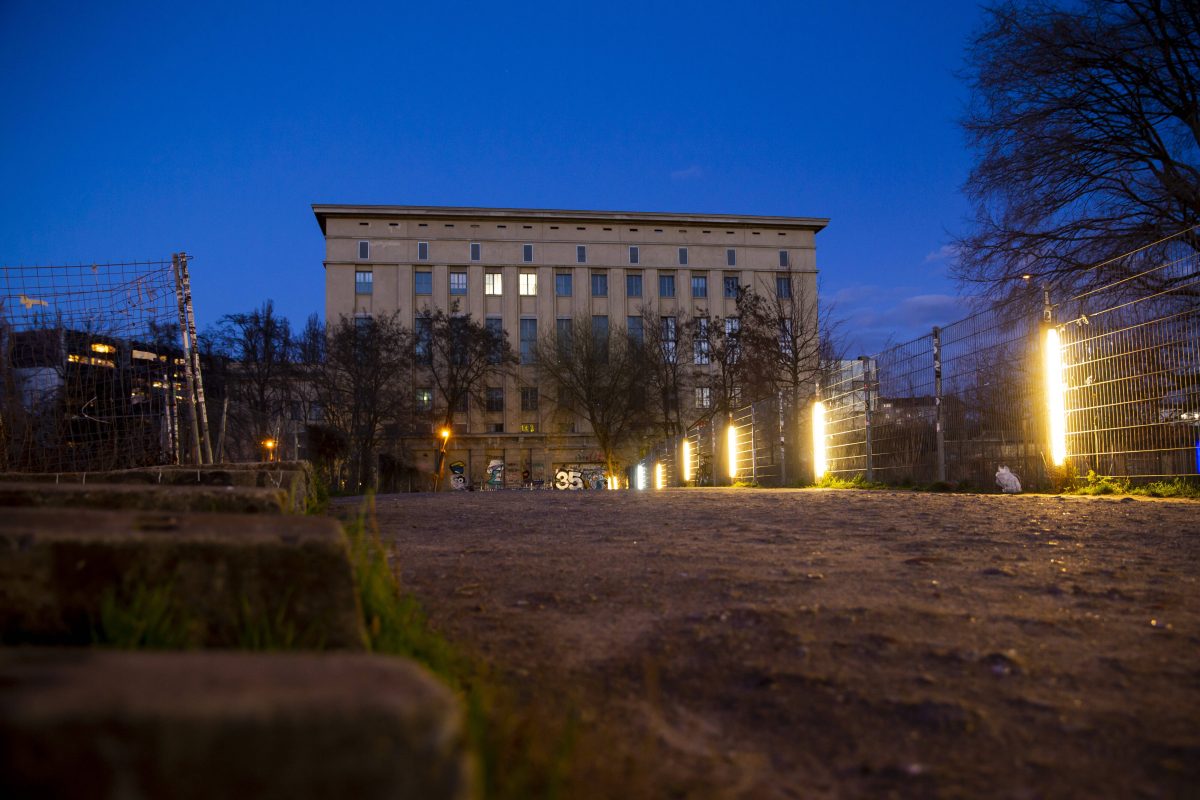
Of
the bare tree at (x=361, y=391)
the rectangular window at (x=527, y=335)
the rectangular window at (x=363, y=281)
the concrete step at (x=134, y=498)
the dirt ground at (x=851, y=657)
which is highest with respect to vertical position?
the rectangular window at (x=363, y=281)

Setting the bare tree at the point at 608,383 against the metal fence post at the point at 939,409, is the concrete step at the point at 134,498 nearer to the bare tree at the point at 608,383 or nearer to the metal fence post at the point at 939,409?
the metal fence post at the point at 939,409

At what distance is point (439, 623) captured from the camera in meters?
2.55

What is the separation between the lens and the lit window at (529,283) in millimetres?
61094

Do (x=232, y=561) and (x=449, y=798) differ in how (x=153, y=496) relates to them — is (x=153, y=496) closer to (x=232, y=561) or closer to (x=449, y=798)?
(x=232, y=561)

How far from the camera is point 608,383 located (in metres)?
39.5

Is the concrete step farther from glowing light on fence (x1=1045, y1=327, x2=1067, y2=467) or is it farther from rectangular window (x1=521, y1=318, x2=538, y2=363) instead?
rectangular window (x1=521, y1=318, x2=538, y2=363)

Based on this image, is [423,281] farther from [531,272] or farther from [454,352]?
[454,352]

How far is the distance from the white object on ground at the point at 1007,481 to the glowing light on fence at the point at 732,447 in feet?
33.7

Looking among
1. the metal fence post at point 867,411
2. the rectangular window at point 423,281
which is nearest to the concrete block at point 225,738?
the metal fence post at point 867,411

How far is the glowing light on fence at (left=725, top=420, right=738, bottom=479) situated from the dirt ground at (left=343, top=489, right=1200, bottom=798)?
596 inches

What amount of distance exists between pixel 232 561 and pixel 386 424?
35974 mm

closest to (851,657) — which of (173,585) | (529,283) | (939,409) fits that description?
(173,585)

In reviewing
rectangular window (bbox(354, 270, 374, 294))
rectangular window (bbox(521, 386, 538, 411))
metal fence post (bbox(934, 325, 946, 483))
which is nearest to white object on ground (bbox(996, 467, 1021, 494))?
metal fence post (bbox(934, 325, 946, 483))

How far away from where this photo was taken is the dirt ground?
1.53m
